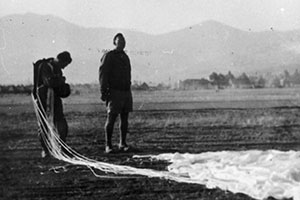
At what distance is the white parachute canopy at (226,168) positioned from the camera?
299 centimetres

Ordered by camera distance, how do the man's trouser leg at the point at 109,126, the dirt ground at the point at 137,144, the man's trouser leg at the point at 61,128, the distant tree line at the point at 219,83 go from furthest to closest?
the distant tree line at the point at 219,83, the man's trouser leg at the point at 109,126, the man's trouser leg at the point at 61,128, the dirt ground at the point at 137,144

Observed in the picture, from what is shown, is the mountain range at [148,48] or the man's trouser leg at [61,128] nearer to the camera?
the mountain range at [148,48]

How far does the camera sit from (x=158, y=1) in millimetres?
4203

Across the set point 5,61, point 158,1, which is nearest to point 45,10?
point 5,61

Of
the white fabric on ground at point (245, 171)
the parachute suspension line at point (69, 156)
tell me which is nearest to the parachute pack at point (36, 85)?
the parachute suspension line at point (69, 156)

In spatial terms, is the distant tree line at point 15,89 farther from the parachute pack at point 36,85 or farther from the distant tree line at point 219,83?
the parachute pack at point 36,85

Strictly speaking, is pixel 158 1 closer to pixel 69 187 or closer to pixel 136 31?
pixel 136 31

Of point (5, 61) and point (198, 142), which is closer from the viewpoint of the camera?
point (5, 61)

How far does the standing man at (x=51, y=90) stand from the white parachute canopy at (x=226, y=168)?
0.05 metres

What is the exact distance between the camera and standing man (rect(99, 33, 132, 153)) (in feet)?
14.6

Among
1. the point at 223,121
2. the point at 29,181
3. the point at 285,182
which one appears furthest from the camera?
the point at 223,121

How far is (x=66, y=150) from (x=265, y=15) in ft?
8.96

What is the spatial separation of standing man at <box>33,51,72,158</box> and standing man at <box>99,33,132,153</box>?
1.35ft

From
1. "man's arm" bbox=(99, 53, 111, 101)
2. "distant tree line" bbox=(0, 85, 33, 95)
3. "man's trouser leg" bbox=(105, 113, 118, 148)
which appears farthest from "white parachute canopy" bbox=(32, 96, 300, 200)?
"man's arm" bbox=(99, 53, 111, 101)
